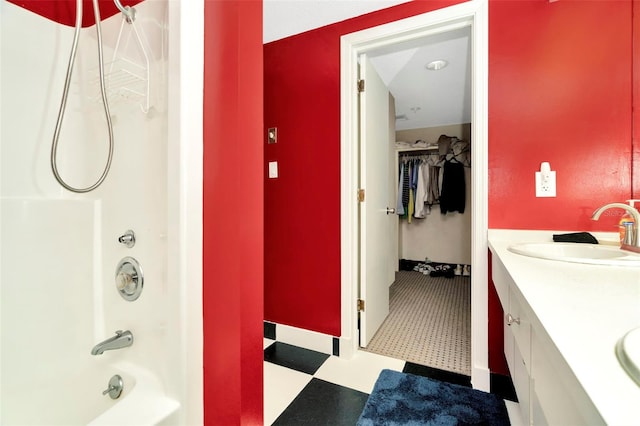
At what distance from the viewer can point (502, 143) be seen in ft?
4.55

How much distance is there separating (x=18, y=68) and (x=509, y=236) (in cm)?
215

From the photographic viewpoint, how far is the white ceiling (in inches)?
63.3

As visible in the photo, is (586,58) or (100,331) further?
(586,58)

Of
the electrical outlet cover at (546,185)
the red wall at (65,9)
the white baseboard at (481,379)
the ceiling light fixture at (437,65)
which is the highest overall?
the ceiling light fixture at (437,65)

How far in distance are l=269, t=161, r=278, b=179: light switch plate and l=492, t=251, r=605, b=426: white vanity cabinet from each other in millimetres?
1448

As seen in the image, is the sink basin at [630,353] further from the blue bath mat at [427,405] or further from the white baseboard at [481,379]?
the white baseboard at [481,379]

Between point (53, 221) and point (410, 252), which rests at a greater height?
point (53, 221)

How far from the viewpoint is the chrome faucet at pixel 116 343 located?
2.83ft

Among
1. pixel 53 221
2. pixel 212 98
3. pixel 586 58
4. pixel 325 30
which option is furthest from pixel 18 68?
pixel 586 58

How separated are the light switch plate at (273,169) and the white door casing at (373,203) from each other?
1.95 feet

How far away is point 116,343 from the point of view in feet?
2.84


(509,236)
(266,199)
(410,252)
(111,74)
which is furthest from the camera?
(410,252)

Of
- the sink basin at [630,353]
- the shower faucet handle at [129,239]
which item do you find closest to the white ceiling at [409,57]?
the shower faucet handle at [129,239]

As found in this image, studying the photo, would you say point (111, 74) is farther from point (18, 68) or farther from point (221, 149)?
point (221, 149)
